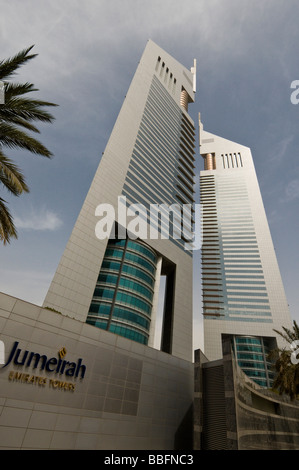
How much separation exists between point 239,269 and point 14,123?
104 meters

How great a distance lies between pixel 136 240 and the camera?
4656 centimetres

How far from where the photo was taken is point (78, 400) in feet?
51.9

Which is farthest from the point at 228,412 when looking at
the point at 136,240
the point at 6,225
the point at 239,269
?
the point at 239,269

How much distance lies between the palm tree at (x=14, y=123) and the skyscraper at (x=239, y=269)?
89863 millimetres

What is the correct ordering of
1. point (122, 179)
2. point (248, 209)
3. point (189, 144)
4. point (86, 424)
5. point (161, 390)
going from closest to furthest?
point (86, 424) → point (161, 390) → point (122, 179) → point (189, 144) → point (248, 209)

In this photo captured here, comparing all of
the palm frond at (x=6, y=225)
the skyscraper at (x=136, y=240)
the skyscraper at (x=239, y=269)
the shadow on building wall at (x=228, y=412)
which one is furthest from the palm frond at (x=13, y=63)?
the skyscraper at (x=239, y=269)

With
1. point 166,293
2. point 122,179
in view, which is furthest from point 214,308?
point 122,179

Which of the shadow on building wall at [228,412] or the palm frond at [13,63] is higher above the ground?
the palm frond at [13,63]

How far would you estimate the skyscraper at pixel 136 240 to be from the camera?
3478 centimetres

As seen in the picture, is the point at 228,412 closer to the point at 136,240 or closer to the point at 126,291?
the point at 126,291

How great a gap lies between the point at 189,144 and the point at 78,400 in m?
73.4

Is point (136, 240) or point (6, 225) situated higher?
point (136, 240)

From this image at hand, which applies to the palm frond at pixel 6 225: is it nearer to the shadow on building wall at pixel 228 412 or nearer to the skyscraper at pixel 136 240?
the shadow on building wall at pixel 228 412
